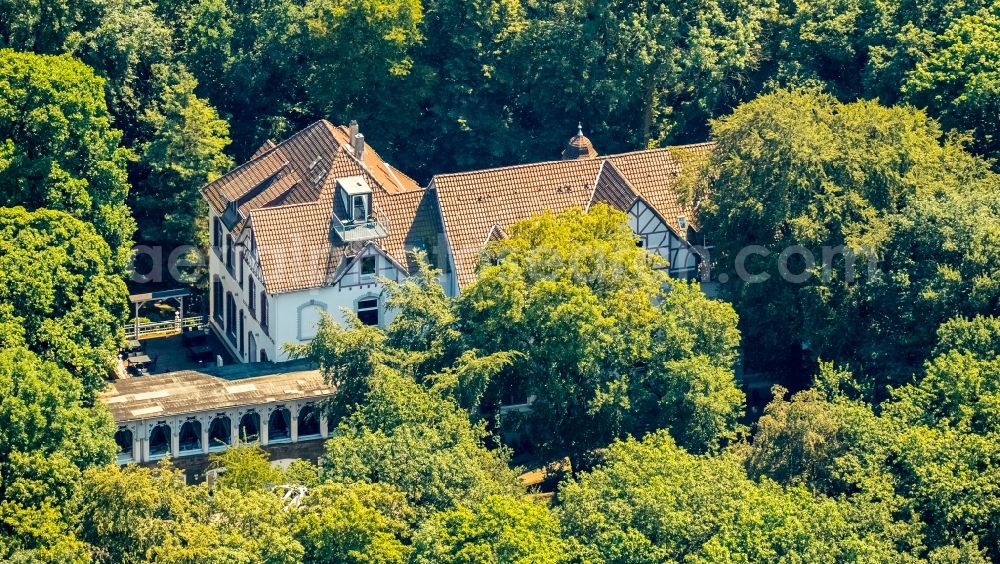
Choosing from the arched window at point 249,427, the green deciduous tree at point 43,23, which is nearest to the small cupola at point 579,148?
the arched window at point 249,427

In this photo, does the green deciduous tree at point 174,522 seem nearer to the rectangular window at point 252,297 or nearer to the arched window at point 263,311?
the arched window at point 263,311

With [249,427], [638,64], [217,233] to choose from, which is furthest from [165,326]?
[638,64]

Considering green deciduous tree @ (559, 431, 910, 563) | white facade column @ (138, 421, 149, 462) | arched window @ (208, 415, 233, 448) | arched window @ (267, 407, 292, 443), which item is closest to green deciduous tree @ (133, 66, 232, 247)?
arched window @ (267, 407, 292, 443)

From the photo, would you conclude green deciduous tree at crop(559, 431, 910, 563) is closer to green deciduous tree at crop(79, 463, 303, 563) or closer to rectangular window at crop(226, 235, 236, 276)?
green deciduous tree at crop(79, 463, 303, 563)

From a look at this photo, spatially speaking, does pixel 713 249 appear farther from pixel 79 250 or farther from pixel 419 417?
pixel 79 250

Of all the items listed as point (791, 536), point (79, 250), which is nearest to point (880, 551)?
point (791, 536)

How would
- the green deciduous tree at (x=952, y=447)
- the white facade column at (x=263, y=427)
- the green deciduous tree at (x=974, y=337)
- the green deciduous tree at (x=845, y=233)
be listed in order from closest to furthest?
the green deciduous tree at (x=952, y=447), the green deciduous tree at (x=974, y=337), the white facade column at (x=263, y=427), the green deciduous tree at (x=845, y=233)
